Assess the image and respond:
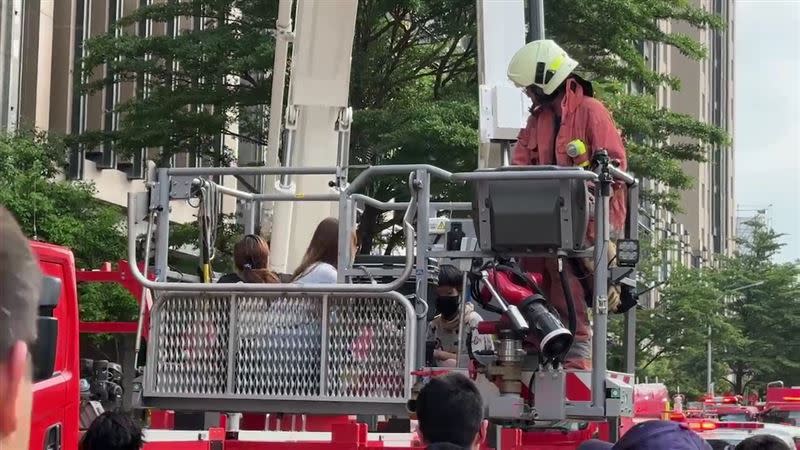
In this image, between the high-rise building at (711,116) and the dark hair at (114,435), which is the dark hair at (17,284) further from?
the high-rise building at (711,116)

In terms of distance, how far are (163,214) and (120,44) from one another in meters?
17.0

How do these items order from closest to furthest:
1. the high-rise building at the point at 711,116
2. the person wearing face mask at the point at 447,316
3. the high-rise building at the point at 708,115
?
the person wearing face mask at the point at 447,316 → the high-rise building at the point at 708,115 → the high-rise building at the point at 711,116

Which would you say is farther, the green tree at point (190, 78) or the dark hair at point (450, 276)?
the green tree at point (190, 78)

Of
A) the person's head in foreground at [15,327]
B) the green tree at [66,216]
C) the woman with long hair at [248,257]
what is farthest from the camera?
the green tree at [66,216]

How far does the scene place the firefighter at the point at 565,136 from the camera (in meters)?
6.55

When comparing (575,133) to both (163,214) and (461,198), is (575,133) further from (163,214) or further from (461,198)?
(461,198)

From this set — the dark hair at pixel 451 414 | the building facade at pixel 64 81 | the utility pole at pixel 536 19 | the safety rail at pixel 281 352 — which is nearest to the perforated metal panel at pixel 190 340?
the safety rail at pixel 281 352

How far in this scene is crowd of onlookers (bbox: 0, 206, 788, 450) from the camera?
2256 mm

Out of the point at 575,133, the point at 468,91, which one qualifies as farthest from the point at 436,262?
the point at 468,91

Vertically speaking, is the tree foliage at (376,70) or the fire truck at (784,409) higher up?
the tree foliage at (376,70)

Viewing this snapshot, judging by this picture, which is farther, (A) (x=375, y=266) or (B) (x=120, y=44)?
(B) (x=120, y=44)

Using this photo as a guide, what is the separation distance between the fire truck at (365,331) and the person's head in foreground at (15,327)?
3.08 metres

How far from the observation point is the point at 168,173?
715 cm

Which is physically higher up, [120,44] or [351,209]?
[120,44]
